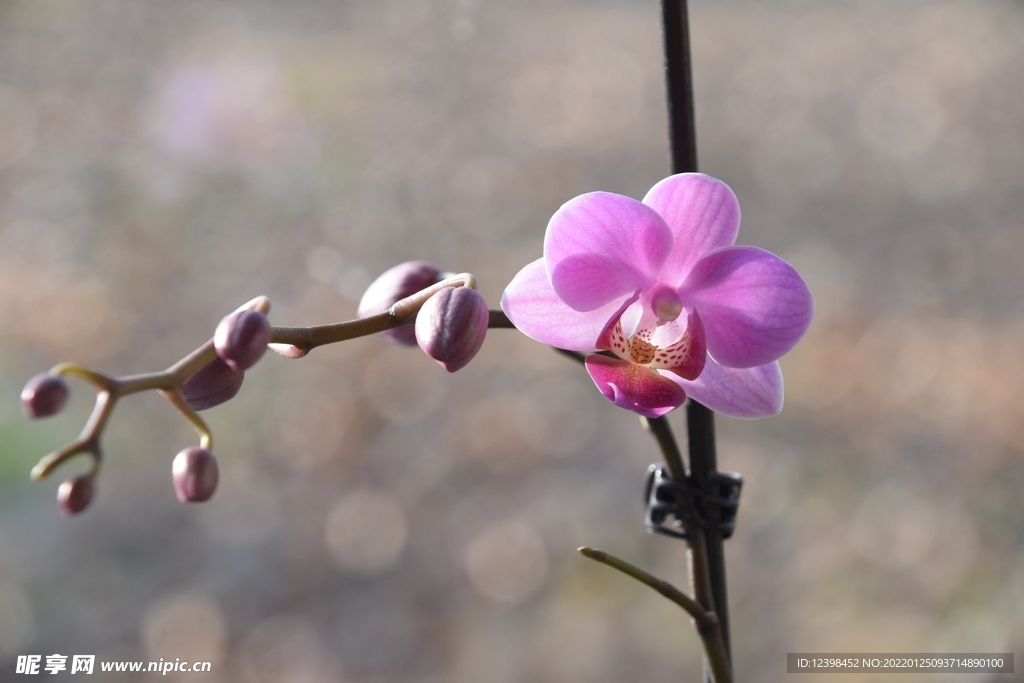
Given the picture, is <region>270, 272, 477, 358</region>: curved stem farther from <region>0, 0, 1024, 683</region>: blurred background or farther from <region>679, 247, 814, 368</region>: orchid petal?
<region>0, 0, 1024, 683</region>: blurred background

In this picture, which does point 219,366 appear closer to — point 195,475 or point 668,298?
point 195,475

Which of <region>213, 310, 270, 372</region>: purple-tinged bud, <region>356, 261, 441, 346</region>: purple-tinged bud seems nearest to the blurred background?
<region>356, 261, 441, 346</region>: purple-tinged bud

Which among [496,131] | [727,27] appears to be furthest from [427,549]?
[727,27]

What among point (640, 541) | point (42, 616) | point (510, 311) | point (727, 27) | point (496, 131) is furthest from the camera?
point (727, 27)

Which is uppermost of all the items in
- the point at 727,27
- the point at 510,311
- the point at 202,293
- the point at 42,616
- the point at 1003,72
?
the point at 510,311

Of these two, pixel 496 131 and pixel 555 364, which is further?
pixel 496 131

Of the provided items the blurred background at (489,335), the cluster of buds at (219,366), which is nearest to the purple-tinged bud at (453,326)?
the cluster of buds at (219,366)

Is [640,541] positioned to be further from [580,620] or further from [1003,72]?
[1003,72]
